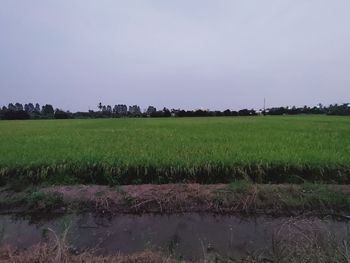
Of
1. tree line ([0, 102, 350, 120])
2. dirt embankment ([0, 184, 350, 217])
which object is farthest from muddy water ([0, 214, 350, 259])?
tree line ([0, 102, 350, 120])

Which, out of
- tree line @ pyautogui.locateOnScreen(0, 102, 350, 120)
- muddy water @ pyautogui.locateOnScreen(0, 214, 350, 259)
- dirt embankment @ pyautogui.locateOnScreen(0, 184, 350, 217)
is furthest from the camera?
tree line @ pyautogui.locateOnScreen(0, 102, 350, 120)

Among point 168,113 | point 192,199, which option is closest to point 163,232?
point 192,199

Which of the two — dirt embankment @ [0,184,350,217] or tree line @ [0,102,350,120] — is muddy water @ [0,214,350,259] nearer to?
dirt embankment @ [0,184,350,217]

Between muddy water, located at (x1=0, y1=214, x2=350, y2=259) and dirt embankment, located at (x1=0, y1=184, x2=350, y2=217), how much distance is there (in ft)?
0.75

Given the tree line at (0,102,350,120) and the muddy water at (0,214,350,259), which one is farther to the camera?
the tree line at (0,102,350,120)

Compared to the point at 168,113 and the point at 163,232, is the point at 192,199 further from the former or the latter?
the point at 168,113

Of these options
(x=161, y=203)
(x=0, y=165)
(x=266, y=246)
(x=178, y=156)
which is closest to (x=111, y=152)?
(x=178, y=156)

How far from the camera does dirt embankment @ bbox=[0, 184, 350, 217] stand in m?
6.32

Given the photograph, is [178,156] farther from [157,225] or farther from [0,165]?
[0,165]

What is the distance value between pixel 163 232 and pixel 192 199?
972 mm

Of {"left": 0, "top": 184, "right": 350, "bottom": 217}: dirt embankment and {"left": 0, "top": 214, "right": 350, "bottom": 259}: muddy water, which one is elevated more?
{"left": 0, "top": 184, "right": 350, "bottom": 217}: dirt embankment

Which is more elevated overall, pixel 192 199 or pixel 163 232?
pixel 192 199

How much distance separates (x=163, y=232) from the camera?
573 cm

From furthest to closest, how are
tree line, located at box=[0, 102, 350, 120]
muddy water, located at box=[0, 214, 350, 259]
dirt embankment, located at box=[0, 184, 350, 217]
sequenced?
tree line, located at box=[0, 102, 350, 120] < dirt embankment, located at box=[0, 184, 350, 217] < muddy water, located at box=[0, 214, 350, 259]
